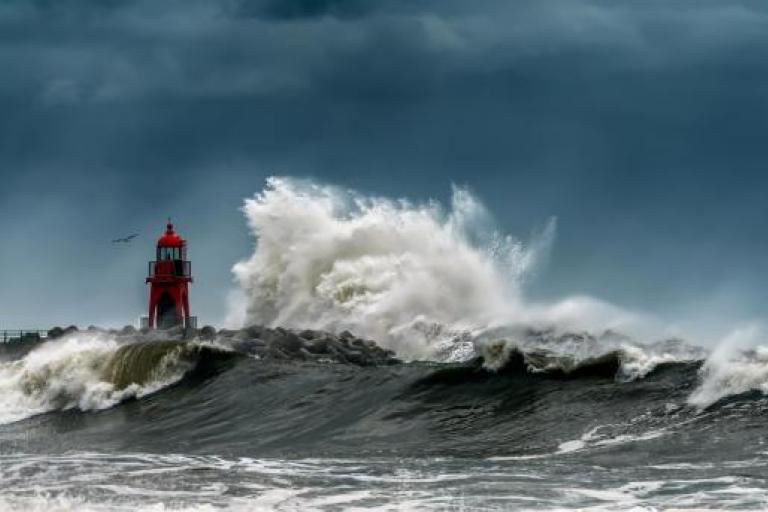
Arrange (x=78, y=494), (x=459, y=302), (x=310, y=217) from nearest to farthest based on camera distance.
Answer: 1. (x=78, y=494)
2. (x=459, y=302)
3. (x=310, y=217)

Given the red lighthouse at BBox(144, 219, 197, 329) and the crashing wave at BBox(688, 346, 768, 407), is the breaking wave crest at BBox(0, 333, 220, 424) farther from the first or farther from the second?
the crashing wave at BBox(688, 346, 768, 407)

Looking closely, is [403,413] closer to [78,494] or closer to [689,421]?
[689,421]

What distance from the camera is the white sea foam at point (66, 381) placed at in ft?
69.0

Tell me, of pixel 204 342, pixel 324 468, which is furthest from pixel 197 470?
pixel 204 342

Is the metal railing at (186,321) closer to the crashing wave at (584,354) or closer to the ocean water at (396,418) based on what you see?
the ocean water at (396,418)

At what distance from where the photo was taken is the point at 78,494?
10.3 meters

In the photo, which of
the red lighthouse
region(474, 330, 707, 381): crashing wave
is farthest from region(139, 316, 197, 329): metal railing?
region(474, 330, 707, 381): crashing wave

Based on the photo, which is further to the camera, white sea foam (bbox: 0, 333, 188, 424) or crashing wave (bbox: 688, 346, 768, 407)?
white sea foam (bbox: 0, 333, 188, 424)

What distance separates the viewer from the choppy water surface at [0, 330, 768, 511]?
995cm

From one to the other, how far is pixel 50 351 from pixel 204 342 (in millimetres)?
4941

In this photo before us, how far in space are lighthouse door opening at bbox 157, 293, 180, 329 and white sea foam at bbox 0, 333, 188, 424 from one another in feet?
16.9

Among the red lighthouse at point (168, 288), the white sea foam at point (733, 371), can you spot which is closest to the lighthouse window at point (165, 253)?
the red lighthouse at point (168, 288)

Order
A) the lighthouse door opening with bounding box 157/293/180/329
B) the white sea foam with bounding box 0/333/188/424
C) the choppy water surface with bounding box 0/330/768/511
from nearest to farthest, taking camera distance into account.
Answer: the choppy water surface with bounding box 0/330/768/511, the white sea foam with bounding box 0/333/188/424, the lighthouse door opening with bounding box 157/293/180/329

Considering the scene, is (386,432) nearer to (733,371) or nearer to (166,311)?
(733,371)
